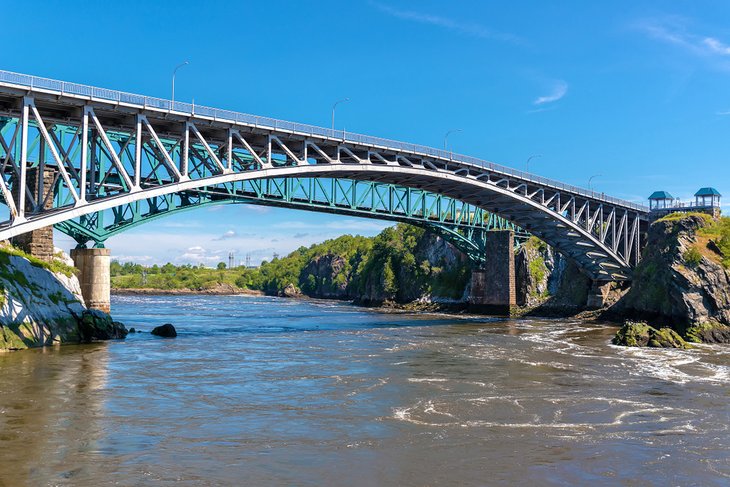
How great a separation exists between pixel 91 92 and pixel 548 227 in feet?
187

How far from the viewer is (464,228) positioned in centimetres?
8538

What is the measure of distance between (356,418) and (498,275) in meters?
69.2

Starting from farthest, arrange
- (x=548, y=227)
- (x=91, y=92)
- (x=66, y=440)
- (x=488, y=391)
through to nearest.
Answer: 1. (x=548, y=227)
2. (x=91, y=92)
3. (x=488, y=391)
4. (x=66, y=440)

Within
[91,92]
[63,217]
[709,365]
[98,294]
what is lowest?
[709,365]

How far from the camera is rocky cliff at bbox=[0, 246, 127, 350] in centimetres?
3278

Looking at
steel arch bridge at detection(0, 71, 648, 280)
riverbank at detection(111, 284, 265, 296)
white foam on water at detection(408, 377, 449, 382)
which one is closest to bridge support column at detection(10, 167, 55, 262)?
steel arch bridge at detection(0, 71, 648, 280)

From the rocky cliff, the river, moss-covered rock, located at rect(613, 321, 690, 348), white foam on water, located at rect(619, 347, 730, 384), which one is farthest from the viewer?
moss-covered rock, located at rect(613, 321, 690, 348)

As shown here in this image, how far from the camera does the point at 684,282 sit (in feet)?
174

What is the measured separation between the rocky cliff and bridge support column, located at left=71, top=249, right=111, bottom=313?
1.73m

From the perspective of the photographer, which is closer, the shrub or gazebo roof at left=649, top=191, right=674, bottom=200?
the shrub

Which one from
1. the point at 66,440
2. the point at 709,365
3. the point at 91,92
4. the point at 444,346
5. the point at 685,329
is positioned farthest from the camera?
the point at 685,329

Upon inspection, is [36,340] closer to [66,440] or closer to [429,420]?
[66,440]

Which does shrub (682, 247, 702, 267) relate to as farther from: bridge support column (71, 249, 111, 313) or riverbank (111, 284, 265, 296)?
riverbank (111, 284, 265, 296)

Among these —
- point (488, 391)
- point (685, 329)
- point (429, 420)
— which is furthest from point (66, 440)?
point (685, 329)
